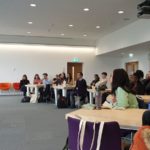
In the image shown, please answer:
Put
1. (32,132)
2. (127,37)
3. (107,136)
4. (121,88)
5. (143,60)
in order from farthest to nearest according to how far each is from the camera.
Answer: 1. (143,60)
2. (127,37)
3. (32,132)
4. (121,88)
5. (107,136)

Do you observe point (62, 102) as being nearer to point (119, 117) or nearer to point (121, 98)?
point (121, 98)

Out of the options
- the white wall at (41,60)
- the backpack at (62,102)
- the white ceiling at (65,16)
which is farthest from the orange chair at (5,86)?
the backpack at (62,102)

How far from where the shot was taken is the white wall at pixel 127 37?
32.9 ft

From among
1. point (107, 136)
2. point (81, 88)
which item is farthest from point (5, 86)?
point (107, 136)

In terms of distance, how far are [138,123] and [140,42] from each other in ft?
28.2

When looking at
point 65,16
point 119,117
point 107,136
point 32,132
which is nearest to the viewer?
point 107,136

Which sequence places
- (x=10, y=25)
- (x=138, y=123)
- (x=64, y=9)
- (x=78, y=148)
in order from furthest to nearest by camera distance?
(x=10, y=25) → (x=64, y=9) → (x=138, y=123) → (x=78, y=148)

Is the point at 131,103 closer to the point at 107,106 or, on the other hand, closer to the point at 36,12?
the point at 107,106

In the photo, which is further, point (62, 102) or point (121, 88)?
point (62, 102)

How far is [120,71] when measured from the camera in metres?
2.99

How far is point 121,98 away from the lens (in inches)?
119

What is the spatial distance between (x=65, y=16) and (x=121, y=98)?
729cm

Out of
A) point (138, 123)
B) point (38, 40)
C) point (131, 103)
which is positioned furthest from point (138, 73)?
point (38, 40)

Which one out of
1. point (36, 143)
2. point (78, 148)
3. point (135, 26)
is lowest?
point (36, 143)
